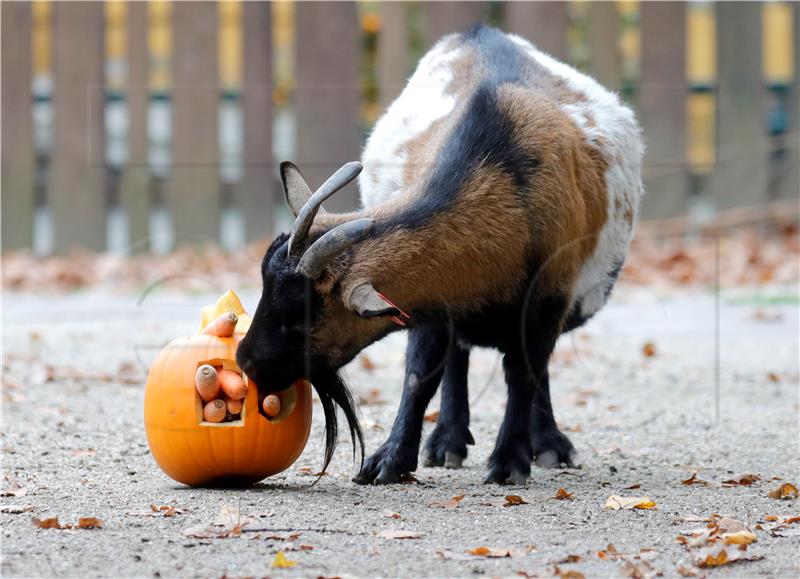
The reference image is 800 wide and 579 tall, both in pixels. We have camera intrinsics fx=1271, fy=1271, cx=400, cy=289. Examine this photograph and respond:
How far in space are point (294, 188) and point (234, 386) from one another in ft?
2.34

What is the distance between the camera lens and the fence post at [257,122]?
36.6ft

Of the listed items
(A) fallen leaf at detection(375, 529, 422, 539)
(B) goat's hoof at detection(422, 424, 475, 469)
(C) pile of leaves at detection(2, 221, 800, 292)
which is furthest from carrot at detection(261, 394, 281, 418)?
(C) pile of leaves at detection(2, 221, 800, 292)

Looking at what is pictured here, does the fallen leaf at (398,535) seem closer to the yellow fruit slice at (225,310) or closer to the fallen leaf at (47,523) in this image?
the fallen leaf at (47,523)

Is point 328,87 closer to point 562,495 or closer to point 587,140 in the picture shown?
point 587,140

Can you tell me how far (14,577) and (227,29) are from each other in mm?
8756

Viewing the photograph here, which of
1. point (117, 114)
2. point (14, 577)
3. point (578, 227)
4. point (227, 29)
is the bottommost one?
point (14, 577)

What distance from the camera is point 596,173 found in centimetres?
479

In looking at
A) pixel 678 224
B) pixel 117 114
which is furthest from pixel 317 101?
pixel 678 224

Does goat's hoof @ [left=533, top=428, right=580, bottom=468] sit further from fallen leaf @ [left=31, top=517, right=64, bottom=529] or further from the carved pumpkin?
fallen leaf @ [left=31, top=517, right=64, bottom=529]

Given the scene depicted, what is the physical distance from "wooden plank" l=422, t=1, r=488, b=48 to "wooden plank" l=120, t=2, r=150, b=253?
250 cm

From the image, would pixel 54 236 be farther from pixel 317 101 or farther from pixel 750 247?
pixel 750 247

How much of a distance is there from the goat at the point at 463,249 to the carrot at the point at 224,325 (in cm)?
21

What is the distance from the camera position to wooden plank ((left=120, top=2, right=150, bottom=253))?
36.7 ft

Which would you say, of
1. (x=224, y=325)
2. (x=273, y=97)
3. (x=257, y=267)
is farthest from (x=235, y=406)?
(x=273, y=97)
